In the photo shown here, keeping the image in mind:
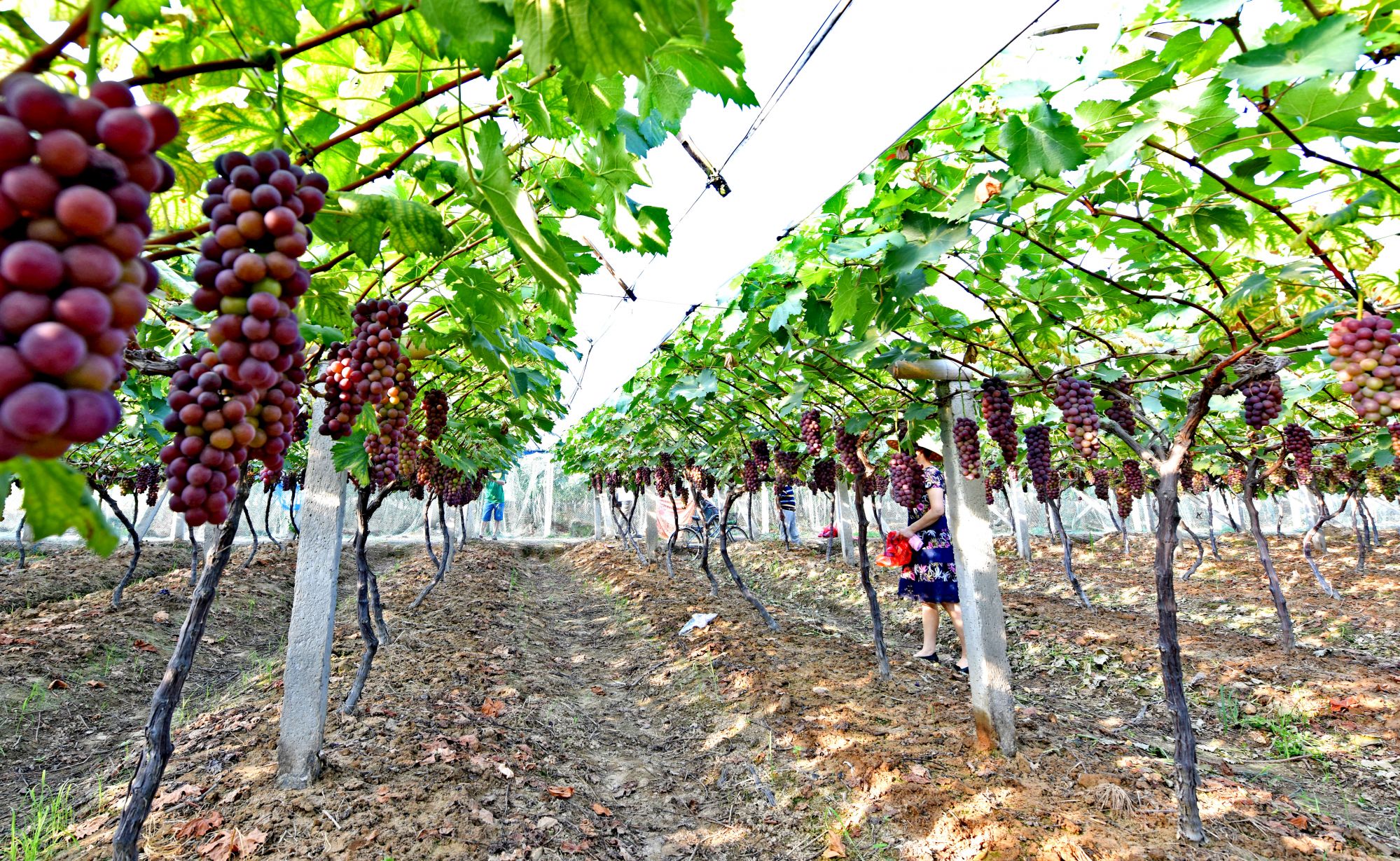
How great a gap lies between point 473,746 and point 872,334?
419 cm

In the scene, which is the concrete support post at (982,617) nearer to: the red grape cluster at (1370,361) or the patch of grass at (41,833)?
the red grape cluster at (1370,361)

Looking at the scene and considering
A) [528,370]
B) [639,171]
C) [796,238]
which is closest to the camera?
[639,171]

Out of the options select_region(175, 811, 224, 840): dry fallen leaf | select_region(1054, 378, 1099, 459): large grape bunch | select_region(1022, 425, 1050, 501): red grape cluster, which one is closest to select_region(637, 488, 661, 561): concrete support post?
select_region(1022, 425, 1050, 501): red grape cluster

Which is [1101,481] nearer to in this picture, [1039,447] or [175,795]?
[1039,447]

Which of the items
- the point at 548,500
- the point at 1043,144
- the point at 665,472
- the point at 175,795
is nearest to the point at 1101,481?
the point at 665,472

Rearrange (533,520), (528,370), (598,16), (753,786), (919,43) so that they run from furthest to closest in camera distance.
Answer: (533,520) → (753,786) → (919,43) → (528,370) → (598,16)

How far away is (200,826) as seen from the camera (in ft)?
11.7

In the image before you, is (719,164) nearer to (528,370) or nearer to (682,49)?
(528,370)

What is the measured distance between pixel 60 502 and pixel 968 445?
480 cm

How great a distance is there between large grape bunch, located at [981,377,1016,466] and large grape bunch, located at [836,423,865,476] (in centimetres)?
277

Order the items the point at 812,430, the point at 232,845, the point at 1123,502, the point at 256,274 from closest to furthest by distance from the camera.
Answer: the point at 256,274
the point at 232,845
the point at 812,430
the point at 1123,502

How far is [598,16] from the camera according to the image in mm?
1011

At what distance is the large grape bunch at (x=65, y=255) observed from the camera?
56 centimetres

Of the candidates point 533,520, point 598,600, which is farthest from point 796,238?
point 533,520
